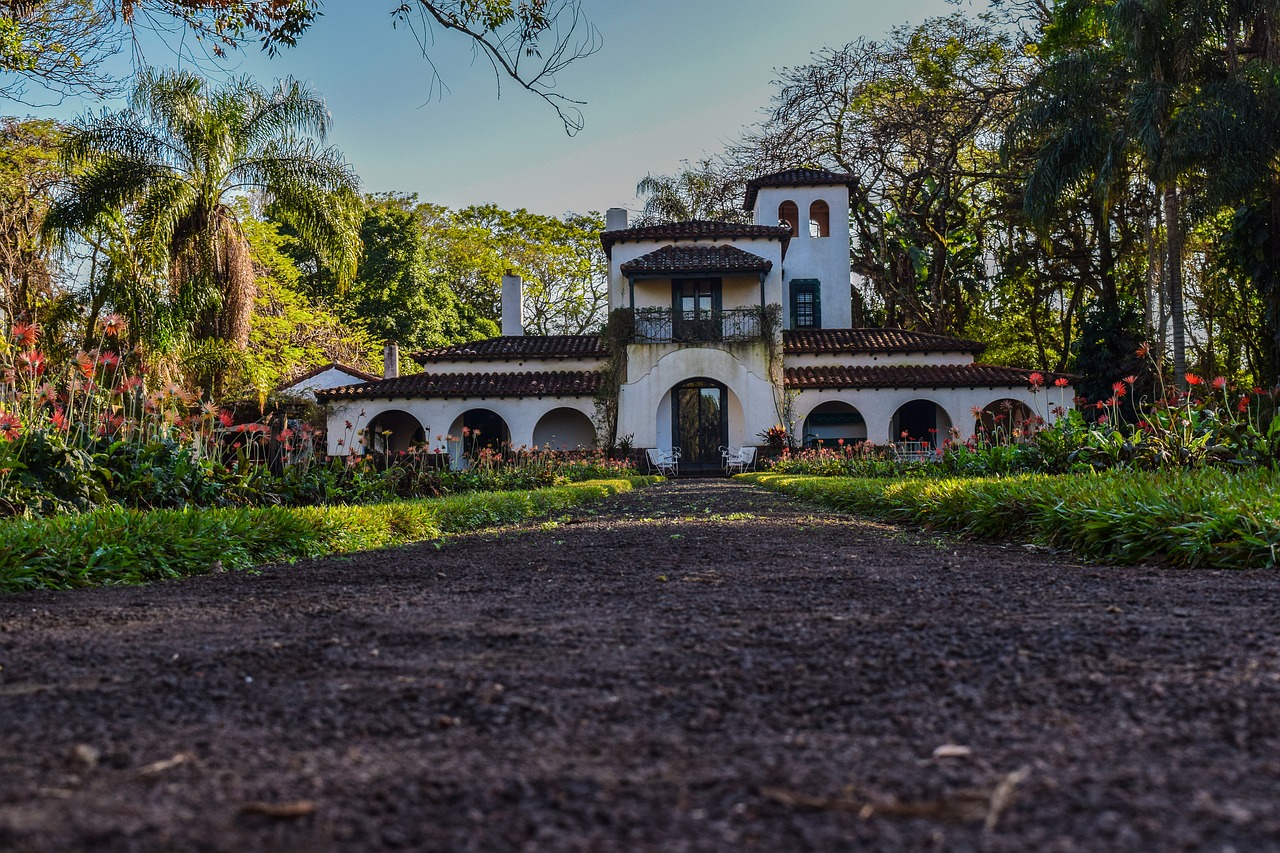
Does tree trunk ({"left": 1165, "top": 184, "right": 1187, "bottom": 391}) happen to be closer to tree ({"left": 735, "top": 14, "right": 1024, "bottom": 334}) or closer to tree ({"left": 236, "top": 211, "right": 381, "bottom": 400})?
tree ({"left": 735, "top": 14, "right": 1024, "bottom": 334})

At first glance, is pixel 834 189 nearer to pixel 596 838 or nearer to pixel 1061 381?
pixel 1061 381

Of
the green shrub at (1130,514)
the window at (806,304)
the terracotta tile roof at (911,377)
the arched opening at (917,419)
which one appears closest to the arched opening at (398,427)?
the terracotta tile roof at (911,377)

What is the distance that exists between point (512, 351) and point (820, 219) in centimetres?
1022

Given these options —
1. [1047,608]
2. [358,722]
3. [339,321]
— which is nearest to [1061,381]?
[1047,608]

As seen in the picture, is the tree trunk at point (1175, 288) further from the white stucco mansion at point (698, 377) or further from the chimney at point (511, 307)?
the chimney at point (511, 307)

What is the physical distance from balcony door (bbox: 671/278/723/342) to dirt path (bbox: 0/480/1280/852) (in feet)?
67.8

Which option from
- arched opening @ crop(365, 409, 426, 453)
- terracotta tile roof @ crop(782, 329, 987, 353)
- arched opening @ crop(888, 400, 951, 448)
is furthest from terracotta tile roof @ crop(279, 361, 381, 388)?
arched opening @ crop(888, 400, 951, 448)

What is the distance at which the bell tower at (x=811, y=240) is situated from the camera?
26.3 m

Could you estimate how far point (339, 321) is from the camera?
30.7 metres

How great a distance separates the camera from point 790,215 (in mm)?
26828

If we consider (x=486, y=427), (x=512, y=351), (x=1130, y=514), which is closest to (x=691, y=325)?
(x=512, y=351)

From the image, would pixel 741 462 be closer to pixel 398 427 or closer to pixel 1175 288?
pixel 398 427

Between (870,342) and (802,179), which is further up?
(802,179)

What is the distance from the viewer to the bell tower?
26.3 metres
